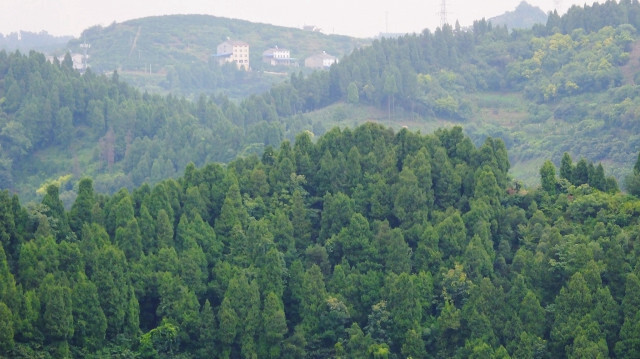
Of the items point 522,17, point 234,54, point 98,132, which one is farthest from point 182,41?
point 98,132

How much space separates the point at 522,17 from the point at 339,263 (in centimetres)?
12409

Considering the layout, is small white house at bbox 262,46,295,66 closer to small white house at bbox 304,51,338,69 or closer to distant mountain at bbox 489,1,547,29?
small white house at bbox 304,51,338,69

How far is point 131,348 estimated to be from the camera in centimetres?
3484

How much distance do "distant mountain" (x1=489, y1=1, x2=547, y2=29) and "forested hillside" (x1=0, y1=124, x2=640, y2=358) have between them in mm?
114779

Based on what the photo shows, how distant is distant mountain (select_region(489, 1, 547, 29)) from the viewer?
509ft

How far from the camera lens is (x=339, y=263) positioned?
130ft

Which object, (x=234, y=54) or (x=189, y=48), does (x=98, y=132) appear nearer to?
(x=234, y=54)

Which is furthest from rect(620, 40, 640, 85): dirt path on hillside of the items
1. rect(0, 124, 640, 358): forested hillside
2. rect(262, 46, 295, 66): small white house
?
rect(262, 46, 295, 66): small white house

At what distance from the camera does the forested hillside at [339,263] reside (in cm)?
3416

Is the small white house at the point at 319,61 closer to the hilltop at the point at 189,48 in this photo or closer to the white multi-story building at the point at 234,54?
the hilltop at the point at 189,48

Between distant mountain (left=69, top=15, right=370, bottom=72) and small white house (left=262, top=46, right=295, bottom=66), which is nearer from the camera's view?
distant mountain (left=69, top=15, right=370, bottom=72)

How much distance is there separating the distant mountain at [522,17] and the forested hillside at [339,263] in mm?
114779

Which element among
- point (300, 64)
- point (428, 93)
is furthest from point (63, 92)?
point (300, 64)

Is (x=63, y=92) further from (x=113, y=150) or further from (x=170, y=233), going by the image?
(x=170, y=233)
